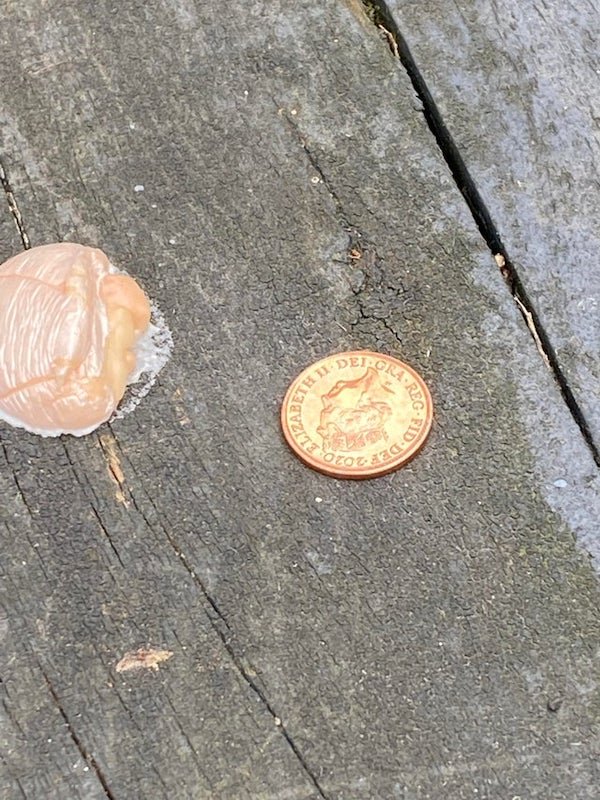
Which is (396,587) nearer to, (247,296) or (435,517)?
(435,517)

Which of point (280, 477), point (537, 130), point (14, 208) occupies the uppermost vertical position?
point (537, 130)

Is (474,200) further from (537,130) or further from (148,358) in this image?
(148,358)

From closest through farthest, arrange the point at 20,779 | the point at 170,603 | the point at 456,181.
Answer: the point at 20,779, the point at 170,603, the point at 456,181

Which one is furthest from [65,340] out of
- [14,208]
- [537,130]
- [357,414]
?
[537,130]

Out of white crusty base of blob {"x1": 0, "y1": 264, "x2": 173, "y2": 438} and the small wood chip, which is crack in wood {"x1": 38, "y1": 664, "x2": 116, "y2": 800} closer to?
the small wood chip

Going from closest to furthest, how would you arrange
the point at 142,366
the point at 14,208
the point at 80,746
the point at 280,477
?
the point at 80,746, the point at 280,477, the point at 142,366, the point at 14,208

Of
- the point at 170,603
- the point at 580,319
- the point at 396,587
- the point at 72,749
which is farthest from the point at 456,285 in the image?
the point at 72,749
